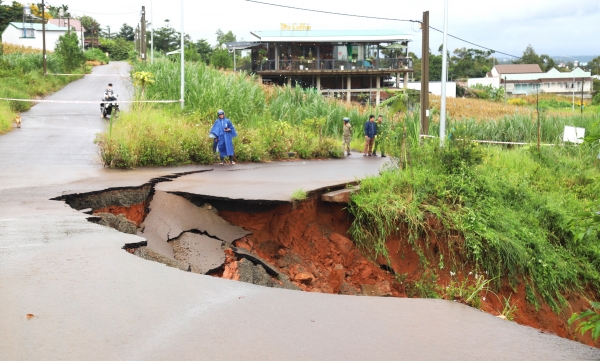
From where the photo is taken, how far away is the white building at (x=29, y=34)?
6738cm

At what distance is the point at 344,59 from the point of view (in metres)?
48.5

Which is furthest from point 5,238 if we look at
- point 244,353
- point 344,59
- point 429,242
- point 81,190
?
point 344,59

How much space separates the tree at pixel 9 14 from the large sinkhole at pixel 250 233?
2891 inches

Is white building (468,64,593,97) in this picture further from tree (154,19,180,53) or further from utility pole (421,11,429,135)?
utility pole (421,11,429,135)

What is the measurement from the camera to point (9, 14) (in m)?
75.6

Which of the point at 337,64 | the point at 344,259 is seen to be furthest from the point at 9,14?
the point at 344,259

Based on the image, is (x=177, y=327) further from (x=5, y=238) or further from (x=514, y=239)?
(x=514, y=239)

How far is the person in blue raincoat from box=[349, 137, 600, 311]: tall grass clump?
5.28m

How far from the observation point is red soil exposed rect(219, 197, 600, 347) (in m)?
10.2

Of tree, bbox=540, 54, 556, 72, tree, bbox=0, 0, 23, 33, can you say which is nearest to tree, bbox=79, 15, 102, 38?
tree, bbox=0, 0, 23, 33

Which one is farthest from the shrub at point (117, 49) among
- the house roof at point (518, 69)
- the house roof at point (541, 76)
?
the house roof at point (518, 69)

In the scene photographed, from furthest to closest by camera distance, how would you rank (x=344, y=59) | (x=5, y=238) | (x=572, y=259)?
(x=344, y=59), (x=572, y=259), (x=5, y=238)

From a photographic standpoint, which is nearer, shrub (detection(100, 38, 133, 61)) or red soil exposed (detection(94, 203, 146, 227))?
red soil exposed (detection(94, 203, 146, 227))

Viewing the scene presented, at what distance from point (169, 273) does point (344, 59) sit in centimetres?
4293
